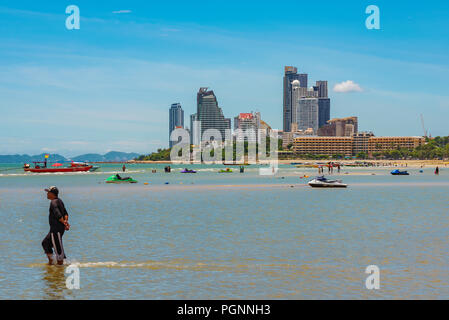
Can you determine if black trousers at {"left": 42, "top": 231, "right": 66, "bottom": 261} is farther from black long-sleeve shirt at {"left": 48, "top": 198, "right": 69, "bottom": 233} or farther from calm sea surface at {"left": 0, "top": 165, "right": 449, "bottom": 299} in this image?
calm sea surface at {"left": 0, "top": 165, "right": 449, "bottom": 299}

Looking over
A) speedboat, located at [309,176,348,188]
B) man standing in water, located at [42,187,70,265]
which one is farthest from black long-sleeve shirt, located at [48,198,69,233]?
speedboat, located at [309,176,348,188]

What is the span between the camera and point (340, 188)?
78875 millimetres

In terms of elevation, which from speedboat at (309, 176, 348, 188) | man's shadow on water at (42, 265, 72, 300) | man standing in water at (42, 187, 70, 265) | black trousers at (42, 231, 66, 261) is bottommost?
speedboat at (309, 176, 348, 188)

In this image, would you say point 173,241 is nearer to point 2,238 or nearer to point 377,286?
point 2,238

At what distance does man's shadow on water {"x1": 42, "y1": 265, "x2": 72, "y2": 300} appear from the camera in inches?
616

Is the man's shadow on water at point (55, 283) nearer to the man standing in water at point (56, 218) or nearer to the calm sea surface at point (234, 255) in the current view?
the calm sea surface at point (234, 255)

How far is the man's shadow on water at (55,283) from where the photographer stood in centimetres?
1564

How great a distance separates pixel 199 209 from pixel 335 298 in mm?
30244

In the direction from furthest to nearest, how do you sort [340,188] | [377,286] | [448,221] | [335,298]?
[340,188]
[448,221]
[377,286]
[335,298]

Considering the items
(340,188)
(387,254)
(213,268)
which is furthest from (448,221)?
(340,188)

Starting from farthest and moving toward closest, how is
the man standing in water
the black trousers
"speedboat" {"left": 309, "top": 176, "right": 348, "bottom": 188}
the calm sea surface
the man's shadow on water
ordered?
"speedboat" {"left": 309, "top": 176, "right": 348, "bottom": 188} → the black trousers → the man standing in water → the calm sea surface → the man's shadow on water

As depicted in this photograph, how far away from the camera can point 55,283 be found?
1717 centimetres

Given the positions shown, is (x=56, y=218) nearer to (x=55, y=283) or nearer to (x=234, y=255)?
(x=55, y=283)
